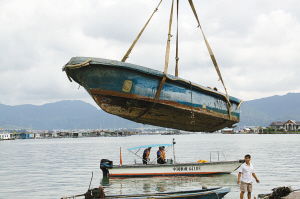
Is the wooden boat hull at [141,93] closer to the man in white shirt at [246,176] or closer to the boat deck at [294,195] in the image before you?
the man in white shirt at [246,176]

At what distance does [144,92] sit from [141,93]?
0.09 meters

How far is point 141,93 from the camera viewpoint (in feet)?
36.2

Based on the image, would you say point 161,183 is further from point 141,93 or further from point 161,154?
point 141,93

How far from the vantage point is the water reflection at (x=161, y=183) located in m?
24.6

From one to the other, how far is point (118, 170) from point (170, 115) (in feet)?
50.2

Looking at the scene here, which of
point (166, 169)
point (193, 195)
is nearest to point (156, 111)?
point (193, 195)

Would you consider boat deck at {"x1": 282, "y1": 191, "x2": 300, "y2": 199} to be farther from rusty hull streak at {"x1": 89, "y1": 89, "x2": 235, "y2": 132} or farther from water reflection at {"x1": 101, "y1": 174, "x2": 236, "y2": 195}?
water reflection at {"x1": 101, "y1": 174, "x2": 236, "y2": 195}

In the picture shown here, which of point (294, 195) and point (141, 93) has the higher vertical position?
point (141, 93)

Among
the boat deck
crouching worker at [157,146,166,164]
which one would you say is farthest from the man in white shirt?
crouching worker at [157,146,166,164]

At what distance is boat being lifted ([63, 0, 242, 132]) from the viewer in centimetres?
1080

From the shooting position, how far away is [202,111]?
1224 cm

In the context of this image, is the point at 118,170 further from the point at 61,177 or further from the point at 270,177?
the point at 270,177

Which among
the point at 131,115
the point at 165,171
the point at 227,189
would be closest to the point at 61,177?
the point at 165,171

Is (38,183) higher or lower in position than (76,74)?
lower
